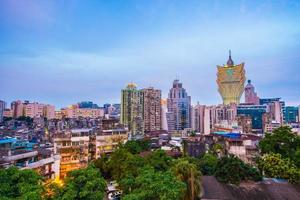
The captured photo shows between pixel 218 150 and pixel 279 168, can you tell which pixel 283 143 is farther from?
pixel 218 150

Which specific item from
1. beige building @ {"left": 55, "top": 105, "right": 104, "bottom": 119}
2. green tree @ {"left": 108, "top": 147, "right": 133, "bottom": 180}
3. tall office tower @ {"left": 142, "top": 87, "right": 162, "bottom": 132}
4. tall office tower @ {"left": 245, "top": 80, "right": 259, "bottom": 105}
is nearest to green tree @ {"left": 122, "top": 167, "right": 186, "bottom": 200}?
green tree @ {"left": 108, "top": 147, "right": 133, "bottom": 180}

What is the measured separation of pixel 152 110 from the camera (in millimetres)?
98812

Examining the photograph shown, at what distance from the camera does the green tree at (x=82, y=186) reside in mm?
13352

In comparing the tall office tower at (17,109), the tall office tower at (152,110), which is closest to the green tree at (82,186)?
the tall office tower at (152,110)

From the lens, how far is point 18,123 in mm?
73125

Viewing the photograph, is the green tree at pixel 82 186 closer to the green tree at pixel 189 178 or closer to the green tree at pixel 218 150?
the green tree at pixel 189 178

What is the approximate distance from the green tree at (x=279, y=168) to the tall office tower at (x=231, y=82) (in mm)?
111256

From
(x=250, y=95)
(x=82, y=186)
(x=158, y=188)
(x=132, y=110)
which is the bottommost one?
(x=82, y=186)

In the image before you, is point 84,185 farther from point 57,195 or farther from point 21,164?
point 21,164

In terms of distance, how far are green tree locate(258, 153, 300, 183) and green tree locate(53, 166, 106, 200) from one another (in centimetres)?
1726

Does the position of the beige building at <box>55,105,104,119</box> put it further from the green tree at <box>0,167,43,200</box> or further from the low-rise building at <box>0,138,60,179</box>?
the green tree at <box>0,167,43,200</box>

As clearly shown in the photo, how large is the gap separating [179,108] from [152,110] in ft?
86.4

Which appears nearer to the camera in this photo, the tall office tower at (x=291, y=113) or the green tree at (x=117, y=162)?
the green tree at (x=117, y=162)

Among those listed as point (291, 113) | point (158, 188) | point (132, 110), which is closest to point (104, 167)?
point (158, 188)
